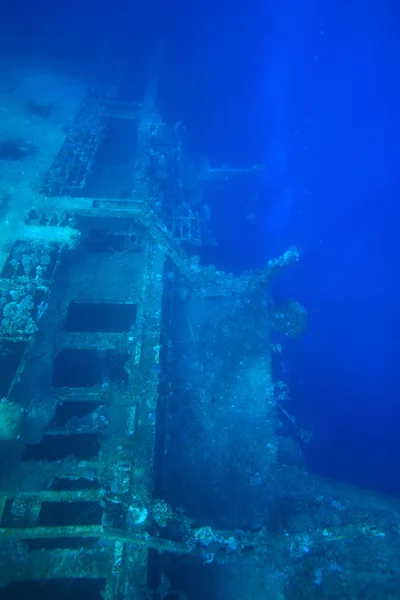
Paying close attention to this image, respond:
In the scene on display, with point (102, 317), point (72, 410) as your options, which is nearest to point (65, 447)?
point (72, 410)

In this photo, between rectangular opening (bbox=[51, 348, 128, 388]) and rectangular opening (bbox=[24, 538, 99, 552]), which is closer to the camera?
rectangular opening (bbox=[24, 538, 99, 552])

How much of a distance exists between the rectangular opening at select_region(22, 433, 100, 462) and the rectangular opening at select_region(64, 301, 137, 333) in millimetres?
1756

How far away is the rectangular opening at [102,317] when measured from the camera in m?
5.92

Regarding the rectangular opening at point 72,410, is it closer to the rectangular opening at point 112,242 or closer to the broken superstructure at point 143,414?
the broken superstructure at point 143,414

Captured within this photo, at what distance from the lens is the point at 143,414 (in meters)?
4.31

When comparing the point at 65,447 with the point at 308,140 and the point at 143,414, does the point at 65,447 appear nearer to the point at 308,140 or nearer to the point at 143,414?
the point at 143,414

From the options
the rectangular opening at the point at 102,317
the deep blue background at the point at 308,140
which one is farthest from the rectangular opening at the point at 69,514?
the deep blue background at the point at 308,140

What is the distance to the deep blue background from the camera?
585 cm

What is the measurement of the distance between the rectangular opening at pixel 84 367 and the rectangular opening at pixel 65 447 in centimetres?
79

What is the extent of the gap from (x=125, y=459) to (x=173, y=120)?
925cm

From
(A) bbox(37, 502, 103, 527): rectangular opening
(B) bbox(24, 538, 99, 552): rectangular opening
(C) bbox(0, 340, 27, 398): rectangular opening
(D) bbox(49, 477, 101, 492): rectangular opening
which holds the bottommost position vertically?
(B) bbox(24, 538, 99, 552): rectangular opening

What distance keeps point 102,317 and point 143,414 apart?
2352 millimetres

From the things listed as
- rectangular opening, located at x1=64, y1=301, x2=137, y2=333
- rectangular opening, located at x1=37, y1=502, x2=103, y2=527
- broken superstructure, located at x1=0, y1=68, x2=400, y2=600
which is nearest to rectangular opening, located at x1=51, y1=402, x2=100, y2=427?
broken superstructure, located at x1=0, y1=68, x2=400, y2=600

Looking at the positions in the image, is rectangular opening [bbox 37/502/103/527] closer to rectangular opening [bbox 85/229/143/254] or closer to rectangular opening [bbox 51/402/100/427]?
rectangular opening [bbox 51/402/100/427]
